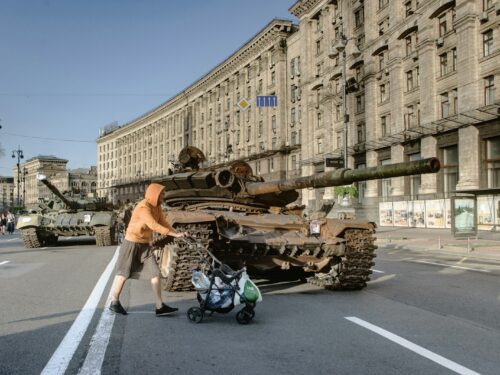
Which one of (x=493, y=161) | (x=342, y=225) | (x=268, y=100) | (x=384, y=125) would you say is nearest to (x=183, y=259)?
(x=342, y=225)

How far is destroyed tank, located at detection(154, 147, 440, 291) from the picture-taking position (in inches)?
325

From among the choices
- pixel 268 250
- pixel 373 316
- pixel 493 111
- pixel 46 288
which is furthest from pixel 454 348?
pixel 493 111

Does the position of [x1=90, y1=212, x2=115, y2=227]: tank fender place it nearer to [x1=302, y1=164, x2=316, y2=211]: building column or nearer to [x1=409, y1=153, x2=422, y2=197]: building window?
[x1=409, y1=153, x2=422, y2=197]: building window

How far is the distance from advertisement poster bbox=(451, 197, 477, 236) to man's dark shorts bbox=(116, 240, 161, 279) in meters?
17.0

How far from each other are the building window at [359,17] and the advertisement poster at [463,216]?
28.5m

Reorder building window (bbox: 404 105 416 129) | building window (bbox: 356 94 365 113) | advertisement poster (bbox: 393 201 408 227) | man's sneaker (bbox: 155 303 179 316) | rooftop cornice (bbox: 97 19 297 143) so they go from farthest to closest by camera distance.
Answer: rooftop cornice (bbox: 97 19 297 143)
building window (bbox: 356 94 365 113)
building window (bbox: 404 105 416 129)
advertisement poster (bbox: 393 201 408 227)
man's sneaker (bbox: 155 303 179 316)

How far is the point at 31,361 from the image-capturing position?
15.7 feet

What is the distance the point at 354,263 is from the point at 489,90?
2703 centimetres

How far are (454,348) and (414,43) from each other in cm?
3717

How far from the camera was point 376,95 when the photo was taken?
1738 inches

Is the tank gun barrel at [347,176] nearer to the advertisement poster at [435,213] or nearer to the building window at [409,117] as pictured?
the advertisement poster at [435,213]

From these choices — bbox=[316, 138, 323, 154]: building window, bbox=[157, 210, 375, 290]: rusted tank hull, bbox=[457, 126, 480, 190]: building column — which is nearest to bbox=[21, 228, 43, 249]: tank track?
bbox=[157, 210, 375, 290]: rusted tank hull

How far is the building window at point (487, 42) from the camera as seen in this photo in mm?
31734

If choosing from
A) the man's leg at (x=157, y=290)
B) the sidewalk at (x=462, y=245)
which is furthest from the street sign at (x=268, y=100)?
the man's leg at (x=157, y=290)
